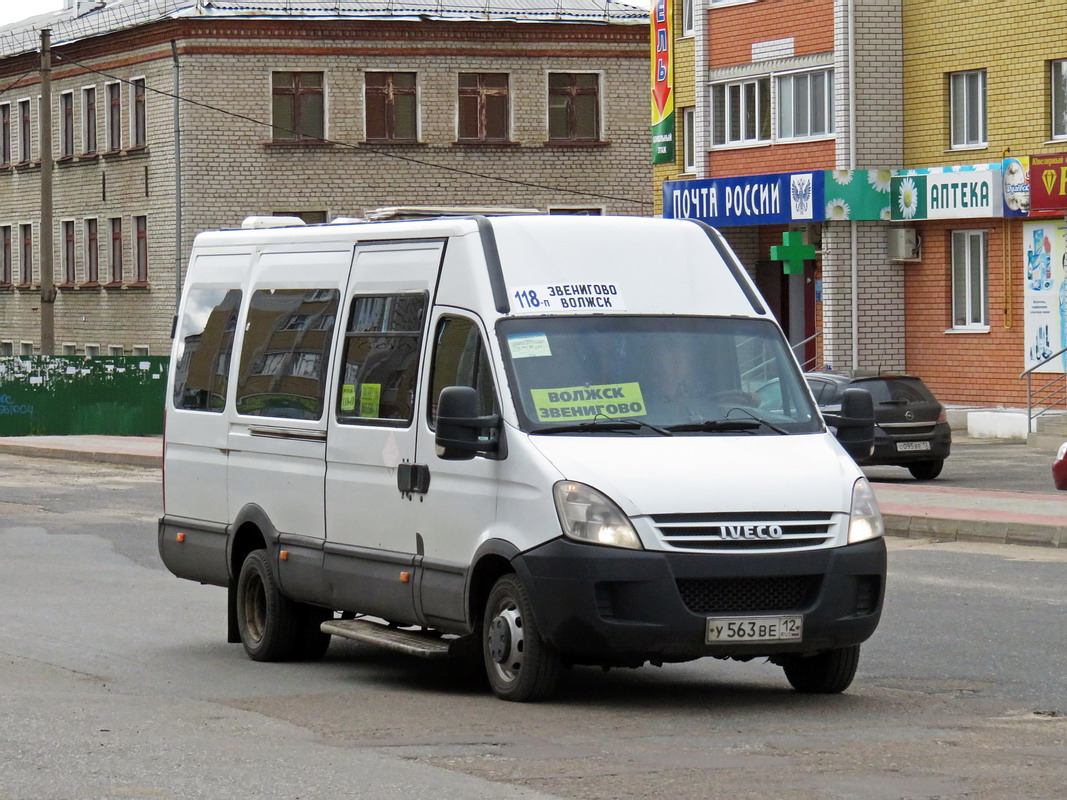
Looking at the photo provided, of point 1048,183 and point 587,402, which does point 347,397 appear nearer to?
point 587,402

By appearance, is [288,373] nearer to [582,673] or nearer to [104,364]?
[582,673]

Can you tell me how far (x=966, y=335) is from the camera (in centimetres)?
3503

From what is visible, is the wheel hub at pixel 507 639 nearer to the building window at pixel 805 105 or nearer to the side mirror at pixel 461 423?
the side mirror at pixel 461 423

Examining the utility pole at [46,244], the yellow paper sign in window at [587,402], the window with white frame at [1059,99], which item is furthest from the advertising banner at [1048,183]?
the yellow paper sign in window at [587,402]

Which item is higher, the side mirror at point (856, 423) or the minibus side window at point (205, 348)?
the minibus side window at point (205, 348)

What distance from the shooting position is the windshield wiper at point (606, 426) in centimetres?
908

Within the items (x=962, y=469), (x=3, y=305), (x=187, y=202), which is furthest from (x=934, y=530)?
(x=3, y=305)

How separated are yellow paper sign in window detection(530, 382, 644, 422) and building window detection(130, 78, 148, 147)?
139 feet

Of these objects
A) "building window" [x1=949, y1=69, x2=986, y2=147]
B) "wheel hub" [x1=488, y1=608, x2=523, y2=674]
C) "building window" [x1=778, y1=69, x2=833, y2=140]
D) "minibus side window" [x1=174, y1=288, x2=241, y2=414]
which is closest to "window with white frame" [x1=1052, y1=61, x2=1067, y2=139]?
"building window" [x1=949, y1=69, x2=986, y2=147]

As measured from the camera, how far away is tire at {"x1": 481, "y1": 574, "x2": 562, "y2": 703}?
8844 millimetres

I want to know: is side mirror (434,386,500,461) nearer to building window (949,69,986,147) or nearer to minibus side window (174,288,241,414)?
minibus side window (174,288,241,414)

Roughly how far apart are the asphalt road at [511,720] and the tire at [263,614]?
0.54 feet

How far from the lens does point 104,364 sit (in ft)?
130

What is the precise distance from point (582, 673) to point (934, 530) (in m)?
8.86
